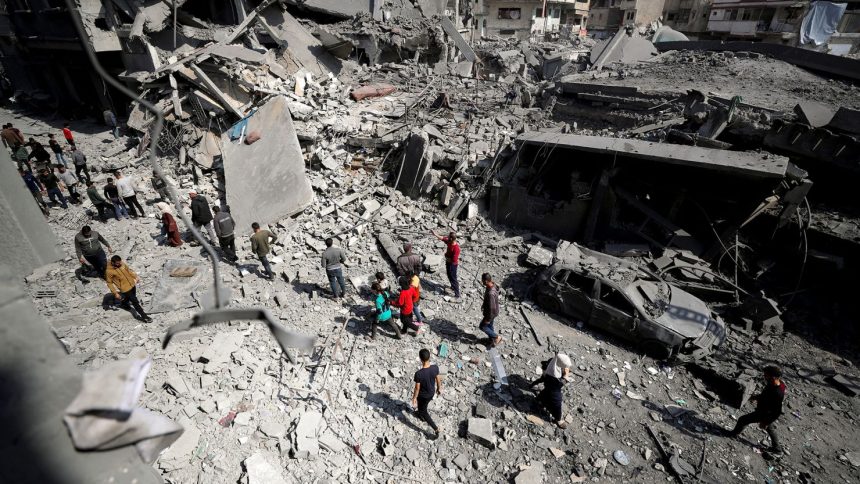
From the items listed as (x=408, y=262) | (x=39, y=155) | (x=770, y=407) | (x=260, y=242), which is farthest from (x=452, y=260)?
(x=39, y=155)

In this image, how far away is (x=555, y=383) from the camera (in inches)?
201

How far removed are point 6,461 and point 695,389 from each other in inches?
300

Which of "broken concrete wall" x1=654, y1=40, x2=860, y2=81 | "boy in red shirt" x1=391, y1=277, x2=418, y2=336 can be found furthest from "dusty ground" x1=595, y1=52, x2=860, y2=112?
"boy in red shirt" x1=391, y1=277, x2=418, y2=336

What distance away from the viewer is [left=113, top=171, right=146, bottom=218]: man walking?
916 cm

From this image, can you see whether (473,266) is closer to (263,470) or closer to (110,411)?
(263,470)

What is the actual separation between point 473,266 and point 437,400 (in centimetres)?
365

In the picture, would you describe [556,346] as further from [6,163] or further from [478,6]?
[478,6]

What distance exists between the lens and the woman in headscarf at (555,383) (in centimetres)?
505

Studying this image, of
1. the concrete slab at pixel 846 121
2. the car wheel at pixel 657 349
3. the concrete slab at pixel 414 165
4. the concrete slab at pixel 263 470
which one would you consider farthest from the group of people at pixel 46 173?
the concrete slab at pixel 846 121

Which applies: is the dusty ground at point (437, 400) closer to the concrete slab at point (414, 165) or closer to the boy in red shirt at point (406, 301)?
the boy in red shirt at point (406, 301)

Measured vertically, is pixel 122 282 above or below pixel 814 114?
below

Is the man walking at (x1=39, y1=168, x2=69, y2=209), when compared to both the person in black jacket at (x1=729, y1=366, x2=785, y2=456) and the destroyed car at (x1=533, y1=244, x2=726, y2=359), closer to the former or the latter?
the destroyed car at (x1=533, y1=244, x2=726, y2=359)

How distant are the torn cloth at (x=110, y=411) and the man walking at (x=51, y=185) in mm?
11508

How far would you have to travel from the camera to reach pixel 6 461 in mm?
1396
